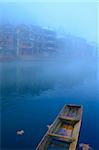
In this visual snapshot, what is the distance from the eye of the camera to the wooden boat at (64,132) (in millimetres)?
1678

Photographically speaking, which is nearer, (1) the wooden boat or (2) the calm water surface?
(1) the wooden boat

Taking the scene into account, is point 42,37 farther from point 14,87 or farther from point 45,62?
point 14,87

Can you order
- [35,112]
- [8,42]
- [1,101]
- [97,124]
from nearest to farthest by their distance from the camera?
[97,124], [35,112], [1,101], [8,42]

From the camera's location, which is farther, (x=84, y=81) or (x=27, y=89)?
(x=84, y=81)

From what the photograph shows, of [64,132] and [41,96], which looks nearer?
[64,132]

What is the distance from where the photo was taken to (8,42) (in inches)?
143

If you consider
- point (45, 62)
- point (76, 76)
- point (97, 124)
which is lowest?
point (97, 124)

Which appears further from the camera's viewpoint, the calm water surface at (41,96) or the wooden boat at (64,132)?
the calm water surface at (41,96)

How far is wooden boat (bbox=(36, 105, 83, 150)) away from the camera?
5.50 ft

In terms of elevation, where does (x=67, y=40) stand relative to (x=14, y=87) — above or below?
above

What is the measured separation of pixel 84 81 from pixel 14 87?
1386 millimetres

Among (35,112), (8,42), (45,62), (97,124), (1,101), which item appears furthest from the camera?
(45,62)

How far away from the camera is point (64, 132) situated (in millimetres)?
2027

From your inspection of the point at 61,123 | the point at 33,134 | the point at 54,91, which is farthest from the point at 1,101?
the point at 61,123
